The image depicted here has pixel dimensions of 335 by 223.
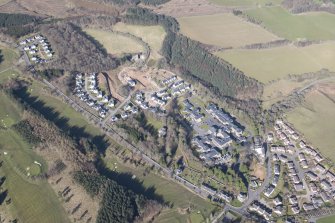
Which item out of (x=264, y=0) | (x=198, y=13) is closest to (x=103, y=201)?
(x=198, y=13)

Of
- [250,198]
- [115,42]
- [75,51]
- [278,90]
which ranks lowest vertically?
[250,198]

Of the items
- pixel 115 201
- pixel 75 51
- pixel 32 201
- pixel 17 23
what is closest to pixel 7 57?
pixel 75 51

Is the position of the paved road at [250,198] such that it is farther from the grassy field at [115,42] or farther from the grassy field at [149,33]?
the grassy field at [115,42]

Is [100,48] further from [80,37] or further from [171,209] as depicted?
[171,209]

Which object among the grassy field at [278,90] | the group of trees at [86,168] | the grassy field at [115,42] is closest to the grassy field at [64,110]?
the group of trees at [86,168]

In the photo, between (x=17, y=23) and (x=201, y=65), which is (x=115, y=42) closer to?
(x=201, y=65)
